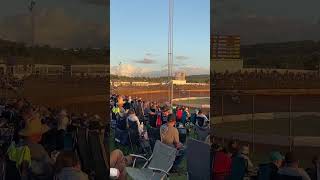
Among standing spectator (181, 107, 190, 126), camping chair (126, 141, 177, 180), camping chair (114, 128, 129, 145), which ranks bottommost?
camping chair (114, 128, 129, 145)

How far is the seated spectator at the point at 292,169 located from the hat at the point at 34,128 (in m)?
1.88

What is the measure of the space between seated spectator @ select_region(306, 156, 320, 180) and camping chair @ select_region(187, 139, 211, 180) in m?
0.86

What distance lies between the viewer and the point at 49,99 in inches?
155

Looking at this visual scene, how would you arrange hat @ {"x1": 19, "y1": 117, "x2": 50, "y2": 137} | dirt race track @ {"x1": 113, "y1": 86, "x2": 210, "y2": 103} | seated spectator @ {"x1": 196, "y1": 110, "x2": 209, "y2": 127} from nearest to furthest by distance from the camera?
1. hat @ {"x1": 19, "y1": 117, "x2": 50, "y2": 137}
2. seated spectator @ {"x1": 196, "y1": 110, "x2": 209, "y2": 127}
3. dirt race track @ {"x1": 113, "y1": 86, "x2": 210, "y2": 103}

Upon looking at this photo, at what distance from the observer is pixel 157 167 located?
4.85 meters

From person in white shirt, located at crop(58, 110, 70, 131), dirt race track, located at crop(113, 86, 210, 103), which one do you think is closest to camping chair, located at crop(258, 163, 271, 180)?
person in white shirt, located at crop(58, 110, 70, 131)

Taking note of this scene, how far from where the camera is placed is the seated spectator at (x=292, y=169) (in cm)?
320

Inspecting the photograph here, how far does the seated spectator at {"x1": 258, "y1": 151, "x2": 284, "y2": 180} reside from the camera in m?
3.30

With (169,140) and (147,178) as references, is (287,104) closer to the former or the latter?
(147,178)

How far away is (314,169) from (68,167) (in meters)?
1.71

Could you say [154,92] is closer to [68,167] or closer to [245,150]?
[68,167]

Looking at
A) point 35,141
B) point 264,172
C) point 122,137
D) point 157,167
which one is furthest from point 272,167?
point 122,137

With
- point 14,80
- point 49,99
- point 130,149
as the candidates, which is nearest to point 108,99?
point 49,99

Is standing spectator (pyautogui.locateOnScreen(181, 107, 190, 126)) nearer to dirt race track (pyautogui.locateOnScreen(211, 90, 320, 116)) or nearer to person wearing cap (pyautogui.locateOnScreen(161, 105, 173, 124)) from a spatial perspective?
person wearing cap (pyautogui.locateOnScreen(161, 105, 173, 124))
